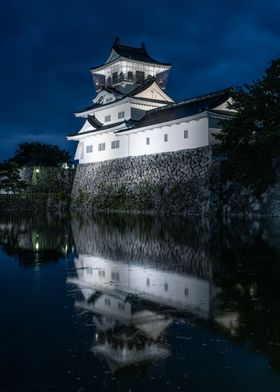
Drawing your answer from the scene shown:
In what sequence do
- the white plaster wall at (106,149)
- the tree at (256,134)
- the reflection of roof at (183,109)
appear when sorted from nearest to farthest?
the tree at (256,134) → the reflection of roof at (183,109) → the white plaster wall at (106,149)

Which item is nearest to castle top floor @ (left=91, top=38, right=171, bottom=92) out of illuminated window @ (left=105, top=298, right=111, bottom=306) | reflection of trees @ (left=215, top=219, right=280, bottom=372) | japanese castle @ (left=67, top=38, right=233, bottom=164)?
japanese castle @ (left=67, top=38, right=233, bottom=164)

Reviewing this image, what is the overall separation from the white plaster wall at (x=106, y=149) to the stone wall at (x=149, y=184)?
1.88 ft

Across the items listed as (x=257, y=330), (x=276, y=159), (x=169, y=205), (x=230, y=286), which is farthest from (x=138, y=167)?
(x=257, y=330)

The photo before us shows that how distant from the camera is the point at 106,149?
44.3 metres

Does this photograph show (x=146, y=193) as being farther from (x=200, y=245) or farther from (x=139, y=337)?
(x=139, y=337)

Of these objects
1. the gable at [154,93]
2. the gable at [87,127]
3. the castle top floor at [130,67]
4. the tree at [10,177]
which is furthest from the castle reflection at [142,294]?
the tree at [10,177]

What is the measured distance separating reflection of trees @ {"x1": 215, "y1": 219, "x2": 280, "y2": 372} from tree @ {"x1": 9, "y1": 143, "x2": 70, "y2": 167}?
52.2m

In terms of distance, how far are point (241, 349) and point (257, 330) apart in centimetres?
75

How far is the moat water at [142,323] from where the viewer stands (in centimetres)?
425

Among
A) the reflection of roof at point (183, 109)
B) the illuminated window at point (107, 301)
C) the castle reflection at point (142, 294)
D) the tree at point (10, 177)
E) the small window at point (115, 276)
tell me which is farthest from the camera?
the tree at point (10, 177)

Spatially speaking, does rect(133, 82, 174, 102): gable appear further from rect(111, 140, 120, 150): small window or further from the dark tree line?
the dark tree line

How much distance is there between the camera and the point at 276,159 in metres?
30.3

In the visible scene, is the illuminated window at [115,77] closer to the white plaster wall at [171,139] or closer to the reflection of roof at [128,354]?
the white plaster wall at [171,139]

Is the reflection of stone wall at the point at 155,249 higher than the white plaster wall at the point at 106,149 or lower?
lower
